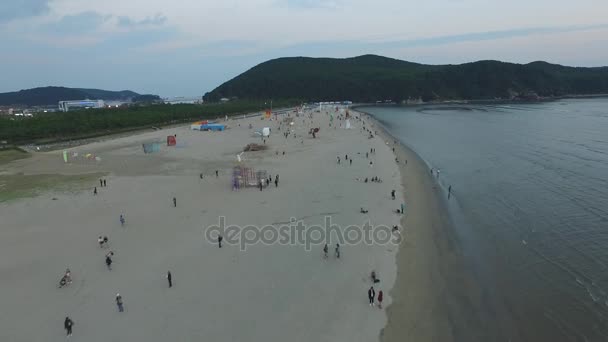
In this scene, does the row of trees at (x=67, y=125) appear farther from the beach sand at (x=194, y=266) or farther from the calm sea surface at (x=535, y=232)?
the calm sea surface at (x=535, y=232)

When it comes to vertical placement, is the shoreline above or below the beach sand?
below

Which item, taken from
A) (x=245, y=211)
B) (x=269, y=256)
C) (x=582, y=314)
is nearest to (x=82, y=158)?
(x=245, y=211)

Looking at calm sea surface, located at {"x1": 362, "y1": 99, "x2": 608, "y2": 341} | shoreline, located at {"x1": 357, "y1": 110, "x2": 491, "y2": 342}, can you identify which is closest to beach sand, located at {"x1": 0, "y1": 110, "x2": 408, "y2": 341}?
shoreline, located at {"x1": 357, "y1": 110, "x2": 491, "y2": 342}

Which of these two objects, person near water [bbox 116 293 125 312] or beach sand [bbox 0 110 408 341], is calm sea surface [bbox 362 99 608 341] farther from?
person near water [bbox 116 293 125 312]

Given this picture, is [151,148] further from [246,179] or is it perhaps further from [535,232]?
[535,232]

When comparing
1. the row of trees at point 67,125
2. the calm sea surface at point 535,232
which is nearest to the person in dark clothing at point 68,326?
the calm sea surface at point 535,232

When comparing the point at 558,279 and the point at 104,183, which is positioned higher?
the point at 104,183

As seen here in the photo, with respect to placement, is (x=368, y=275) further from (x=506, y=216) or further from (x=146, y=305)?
(x=506, y=216)
